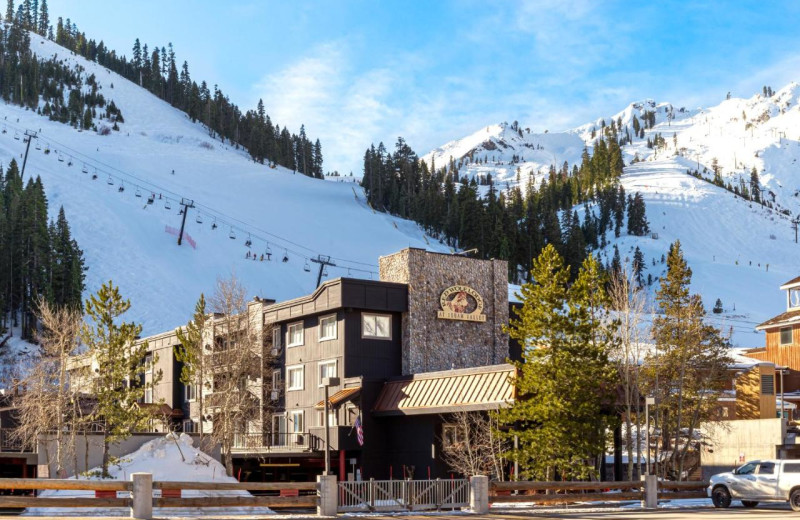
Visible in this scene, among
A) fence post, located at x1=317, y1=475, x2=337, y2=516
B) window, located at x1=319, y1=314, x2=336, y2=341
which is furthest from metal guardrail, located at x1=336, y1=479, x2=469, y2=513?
window, located at x1=319, y1=314, x2=336, y2=341

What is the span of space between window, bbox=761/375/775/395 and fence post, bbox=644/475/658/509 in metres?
19.9

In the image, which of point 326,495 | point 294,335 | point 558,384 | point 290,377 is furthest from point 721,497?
point 294,335

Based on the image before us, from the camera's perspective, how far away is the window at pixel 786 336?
6241 centimetres

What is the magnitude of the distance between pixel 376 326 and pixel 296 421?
782cm

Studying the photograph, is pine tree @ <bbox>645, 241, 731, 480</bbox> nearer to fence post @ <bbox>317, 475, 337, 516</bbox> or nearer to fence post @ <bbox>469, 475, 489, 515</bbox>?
fence post @ <bbox>469, 475, 489, 515</bbox>

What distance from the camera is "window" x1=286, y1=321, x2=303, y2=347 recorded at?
188ft

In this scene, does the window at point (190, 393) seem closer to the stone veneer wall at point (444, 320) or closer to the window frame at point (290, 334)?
the window frame at point (290, 334)

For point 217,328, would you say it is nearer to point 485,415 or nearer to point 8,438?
point 8,438

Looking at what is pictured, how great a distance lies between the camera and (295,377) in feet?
188

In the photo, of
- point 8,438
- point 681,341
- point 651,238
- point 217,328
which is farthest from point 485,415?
point 651,238

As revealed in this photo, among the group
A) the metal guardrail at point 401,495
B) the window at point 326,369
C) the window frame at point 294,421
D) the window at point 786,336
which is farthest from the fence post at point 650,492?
the window at point 786,336

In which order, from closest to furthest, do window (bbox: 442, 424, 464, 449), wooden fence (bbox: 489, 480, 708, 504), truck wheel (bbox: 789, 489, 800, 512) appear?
truck wheel (bbox: 789, 489, 800, 512)
wooden fence (bbox: 489, 480, 708, 504)
window (bbox: 442, 424, 464, 449)

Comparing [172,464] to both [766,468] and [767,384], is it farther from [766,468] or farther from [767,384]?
[767,384]

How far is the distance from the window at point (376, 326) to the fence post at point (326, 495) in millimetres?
24083
